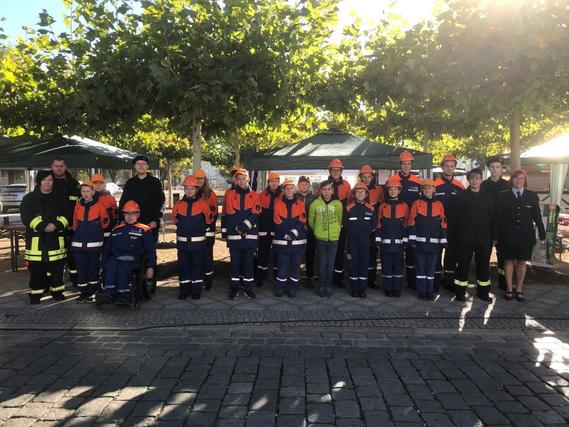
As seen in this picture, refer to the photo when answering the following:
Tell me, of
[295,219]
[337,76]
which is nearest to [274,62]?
[337,76]

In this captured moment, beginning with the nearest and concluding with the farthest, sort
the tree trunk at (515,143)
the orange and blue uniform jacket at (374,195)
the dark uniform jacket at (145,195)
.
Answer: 1. the dark uniform jacket at (145,195)
2. the orange and blue uniform jacket at (374,195)
3. the tree trunk at (515,143)

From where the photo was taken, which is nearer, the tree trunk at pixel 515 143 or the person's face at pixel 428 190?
the person's face at pixel 428 190


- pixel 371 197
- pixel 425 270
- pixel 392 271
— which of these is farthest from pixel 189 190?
pixel 425 270

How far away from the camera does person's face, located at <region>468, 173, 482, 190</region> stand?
20.1 feet

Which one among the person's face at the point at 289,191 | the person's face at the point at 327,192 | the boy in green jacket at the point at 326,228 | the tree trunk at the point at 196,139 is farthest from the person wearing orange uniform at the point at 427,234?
the tree trunk at the point at 196,139

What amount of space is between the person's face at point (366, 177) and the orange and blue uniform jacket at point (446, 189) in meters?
1.04

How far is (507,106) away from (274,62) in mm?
3693

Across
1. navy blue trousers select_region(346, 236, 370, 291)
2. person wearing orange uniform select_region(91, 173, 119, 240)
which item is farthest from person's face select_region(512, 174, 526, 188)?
person wearing orange uniform select_region(91, 173, 119, 240)

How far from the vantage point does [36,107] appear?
8.36 m

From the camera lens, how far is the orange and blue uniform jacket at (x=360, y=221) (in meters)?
6.40

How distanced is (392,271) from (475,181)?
5.81 feet

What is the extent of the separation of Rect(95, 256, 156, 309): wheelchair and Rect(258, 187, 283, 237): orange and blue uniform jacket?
1.96m

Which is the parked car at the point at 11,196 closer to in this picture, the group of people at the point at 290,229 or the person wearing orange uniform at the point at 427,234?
the group of people at the point at 290,229

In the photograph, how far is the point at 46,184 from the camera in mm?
6102
